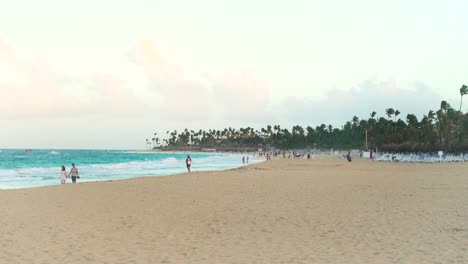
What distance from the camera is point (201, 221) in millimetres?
13258

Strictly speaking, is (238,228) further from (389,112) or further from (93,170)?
(389,112)

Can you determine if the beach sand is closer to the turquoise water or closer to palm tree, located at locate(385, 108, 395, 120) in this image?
the turquoise water

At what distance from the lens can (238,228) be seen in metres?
12.0

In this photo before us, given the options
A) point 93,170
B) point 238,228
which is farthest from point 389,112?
point 238,228

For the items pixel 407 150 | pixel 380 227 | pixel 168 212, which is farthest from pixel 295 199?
pixel 407 150

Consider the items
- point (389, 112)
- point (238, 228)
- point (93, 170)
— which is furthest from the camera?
point (389, 112)

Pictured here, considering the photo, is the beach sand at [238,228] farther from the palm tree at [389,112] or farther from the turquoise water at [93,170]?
the palm tree at [389,112]

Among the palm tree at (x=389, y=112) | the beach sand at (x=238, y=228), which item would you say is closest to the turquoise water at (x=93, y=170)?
the beach sand at (x=238, y=228)

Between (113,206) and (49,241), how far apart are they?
641 cm

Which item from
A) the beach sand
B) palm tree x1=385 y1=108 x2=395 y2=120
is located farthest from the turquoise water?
palm tree x1=385 y1=108 x2=395 y2=120

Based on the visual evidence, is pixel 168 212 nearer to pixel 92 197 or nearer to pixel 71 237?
pixel 71 237

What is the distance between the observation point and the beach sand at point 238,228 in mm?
8977

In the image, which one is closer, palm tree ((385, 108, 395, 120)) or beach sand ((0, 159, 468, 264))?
beach sand ((0, 159, 468, 264))

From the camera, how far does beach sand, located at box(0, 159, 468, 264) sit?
8.98 m
